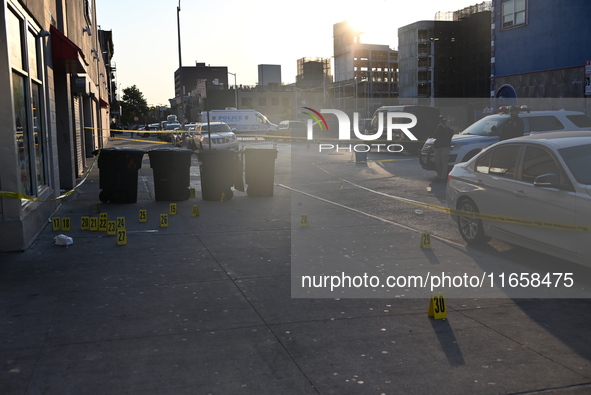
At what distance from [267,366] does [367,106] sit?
4585 inches

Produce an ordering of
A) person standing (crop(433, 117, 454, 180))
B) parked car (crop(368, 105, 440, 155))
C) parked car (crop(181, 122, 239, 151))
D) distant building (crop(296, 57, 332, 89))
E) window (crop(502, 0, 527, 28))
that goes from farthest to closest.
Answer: distant building (crop(296, 57, 332, 89)) < window (crop(502, 0, 527, 28)) < parked car (crop(181, 122, 239, 151)) < parked car (crop(368, 105, 440, 155)) < person standing (crop(433, 117, 454, 180))

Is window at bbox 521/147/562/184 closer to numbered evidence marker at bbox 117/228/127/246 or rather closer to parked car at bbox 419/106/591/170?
numbered evidence marker at bbox 117/228/127/246

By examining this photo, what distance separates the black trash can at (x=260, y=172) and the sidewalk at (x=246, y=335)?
701 centimetres

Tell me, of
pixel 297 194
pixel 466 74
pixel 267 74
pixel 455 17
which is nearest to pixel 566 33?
pixel 297 194

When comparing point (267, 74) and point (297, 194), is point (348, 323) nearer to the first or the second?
point (297, 194)

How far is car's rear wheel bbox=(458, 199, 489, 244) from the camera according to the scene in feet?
30.3

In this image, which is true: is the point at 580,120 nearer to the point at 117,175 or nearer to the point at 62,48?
the point at 117,175

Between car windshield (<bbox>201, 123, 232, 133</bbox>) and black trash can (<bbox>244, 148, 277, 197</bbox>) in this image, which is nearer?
black trash can (<bbox>244, 148, 277, 197</bbox>)

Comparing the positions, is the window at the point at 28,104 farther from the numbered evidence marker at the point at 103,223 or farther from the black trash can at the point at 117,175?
the black trash can at the point at 117,175

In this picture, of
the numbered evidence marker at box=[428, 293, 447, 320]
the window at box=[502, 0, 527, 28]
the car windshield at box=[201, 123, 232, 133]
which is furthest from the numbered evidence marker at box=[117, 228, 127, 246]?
the window at box=[502, 0, 527, 28]

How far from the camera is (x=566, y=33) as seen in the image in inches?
1443

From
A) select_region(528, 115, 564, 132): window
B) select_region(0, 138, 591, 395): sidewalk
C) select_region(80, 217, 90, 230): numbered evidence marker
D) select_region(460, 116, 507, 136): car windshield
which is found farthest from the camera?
select_region(460, 116, 507, 136): car windshield

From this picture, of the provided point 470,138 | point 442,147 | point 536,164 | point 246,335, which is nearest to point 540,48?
point 470,138

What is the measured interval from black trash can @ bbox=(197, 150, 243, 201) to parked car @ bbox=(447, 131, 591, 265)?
671 centimetres
